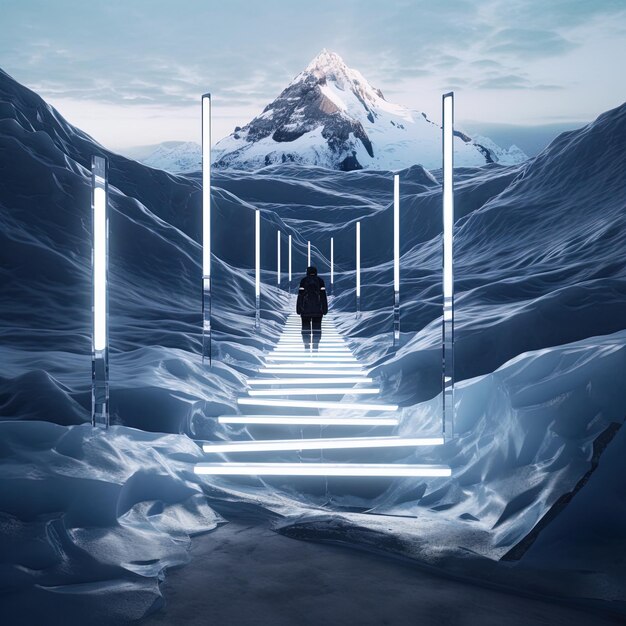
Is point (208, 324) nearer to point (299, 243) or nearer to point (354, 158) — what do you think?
point (299, 243)

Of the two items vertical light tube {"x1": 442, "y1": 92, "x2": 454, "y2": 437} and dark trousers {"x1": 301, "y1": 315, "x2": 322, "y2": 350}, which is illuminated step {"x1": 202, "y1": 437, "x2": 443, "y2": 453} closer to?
vertical light tube {"x1": 442, "y1": 92, "x2": 454, "y2": 437}

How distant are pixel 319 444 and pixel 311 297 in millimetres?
7437

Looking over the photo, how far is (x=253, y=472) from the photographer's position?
5555 mm

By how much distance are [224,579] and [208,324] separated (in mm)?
7035

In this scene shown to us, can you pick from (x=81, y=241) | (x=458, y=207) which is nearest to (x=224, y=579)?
(x=81, y=241)

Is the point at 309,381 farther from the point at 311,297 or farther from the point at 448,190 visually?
the point at 448,190

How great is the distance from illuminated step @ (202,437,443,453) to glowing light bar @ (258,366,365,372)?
4954 mm

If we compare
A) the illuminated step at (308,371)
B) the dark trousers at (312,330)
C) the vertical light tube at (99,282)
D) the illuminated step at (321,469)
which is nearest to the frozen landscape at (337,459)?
the illuminated step at (321,469)

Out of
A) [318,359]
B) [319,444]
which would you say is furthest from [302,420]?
[318,359]

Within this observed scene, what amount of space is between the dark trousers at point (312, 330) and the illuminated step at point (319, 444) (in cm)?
752

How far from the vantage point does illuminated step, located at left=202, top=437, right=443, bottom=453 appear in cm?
613

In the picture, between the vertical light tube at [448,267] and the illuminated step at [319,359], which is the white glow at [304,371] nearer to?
the illuminated step at [319,359]

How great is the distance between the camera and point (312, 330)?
1413 centimetres

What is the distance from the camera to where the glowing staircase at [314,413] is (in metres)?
5.56
